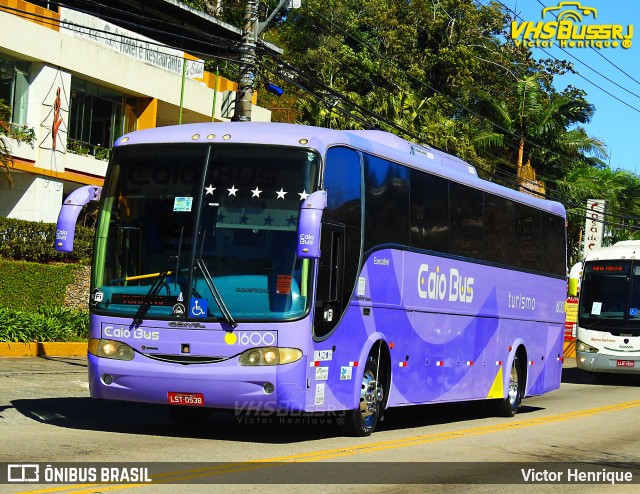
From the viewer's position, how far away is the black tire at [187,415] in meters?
14.1

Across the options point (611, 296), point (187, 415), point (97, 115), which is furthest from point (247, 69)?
point (97, 115)

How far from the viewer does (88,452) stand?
10.8 metres

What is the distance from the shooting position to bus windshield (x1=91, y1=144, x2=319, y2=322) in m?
12.0

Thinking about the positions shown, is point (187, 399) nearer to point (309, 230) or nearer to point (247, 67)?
point (309, 230)

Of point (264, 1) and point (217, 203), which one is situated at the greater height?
point (264, 1)

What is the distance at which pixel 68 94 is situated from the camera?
35.2 m

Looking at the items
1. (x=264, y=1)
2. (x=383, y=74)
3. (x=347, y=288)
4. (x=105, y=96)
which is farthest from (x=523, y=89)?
(x=347, y=288)

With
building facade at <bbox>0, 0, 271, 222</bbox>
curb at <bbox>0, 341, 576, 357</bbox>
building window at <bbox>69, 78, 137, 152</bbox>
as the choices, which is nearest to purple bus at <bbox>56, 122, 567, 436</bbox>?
curb at <bbox>0, 341, 576, 357</bbox>

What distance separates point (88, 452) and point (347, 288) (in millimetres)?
3723

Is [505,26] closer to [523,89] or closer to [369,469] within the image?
[523,89]

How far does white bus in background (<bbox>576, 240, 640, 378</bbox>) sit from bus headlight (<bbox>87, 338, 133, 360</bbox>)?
19198mm

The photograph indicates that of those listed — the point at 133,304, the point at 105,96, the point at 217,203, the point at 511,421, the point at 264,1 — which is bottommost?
the point at 511,421

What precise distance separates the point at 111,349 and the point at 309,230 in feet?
8.91

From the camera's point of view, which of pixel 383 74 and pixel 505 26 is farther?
pixel 505 26
